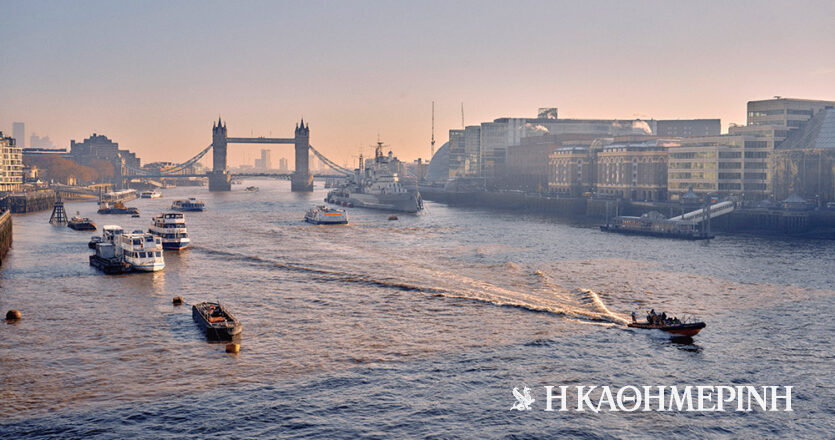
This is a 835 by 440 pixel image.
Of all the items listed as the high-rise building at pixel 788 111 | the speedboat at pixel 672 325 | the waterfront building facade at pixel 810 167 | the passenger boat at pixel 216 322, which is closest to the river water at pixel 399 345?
the speedboat at pixel 672 325

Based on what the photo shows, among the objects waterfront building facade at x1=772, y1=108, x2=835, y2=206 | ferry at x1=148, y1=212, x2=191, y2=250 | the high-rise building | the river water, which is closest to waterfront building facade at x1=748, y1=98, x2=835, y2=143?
the high-rise building

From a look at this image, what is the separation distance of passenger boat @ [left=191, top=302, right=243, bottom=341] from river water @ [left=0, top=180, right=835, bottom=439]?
1.02 metres

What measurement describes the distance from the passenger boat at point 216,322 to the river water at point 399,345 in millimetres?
1015

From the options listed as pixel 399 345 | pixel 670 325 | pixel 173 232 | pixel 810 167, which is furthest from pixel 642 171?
pixel 399 345

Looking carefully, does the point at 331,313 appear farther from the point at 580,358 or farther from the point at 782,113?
the point at 782,113

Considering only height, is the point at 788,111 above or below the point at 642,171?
above

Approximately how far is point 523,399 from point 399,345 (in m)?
11.9

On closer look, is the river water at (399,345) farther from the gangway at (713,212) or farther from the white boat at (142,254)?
the gangway at (713,212)

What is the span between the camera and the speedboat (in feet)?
169

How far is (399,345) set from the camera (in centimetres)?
4938

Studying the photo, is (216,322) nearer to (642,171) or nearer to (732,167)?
(732,167)

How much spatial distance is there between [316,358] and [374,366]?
3.99 metres

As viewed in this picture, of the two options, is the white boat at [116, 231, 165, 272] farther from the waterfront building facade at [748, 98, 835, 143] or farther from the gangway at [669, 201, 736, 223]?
the waterfront building facade at [748, 98, 835, 143]

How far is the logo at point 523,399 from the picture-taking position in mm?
38750
